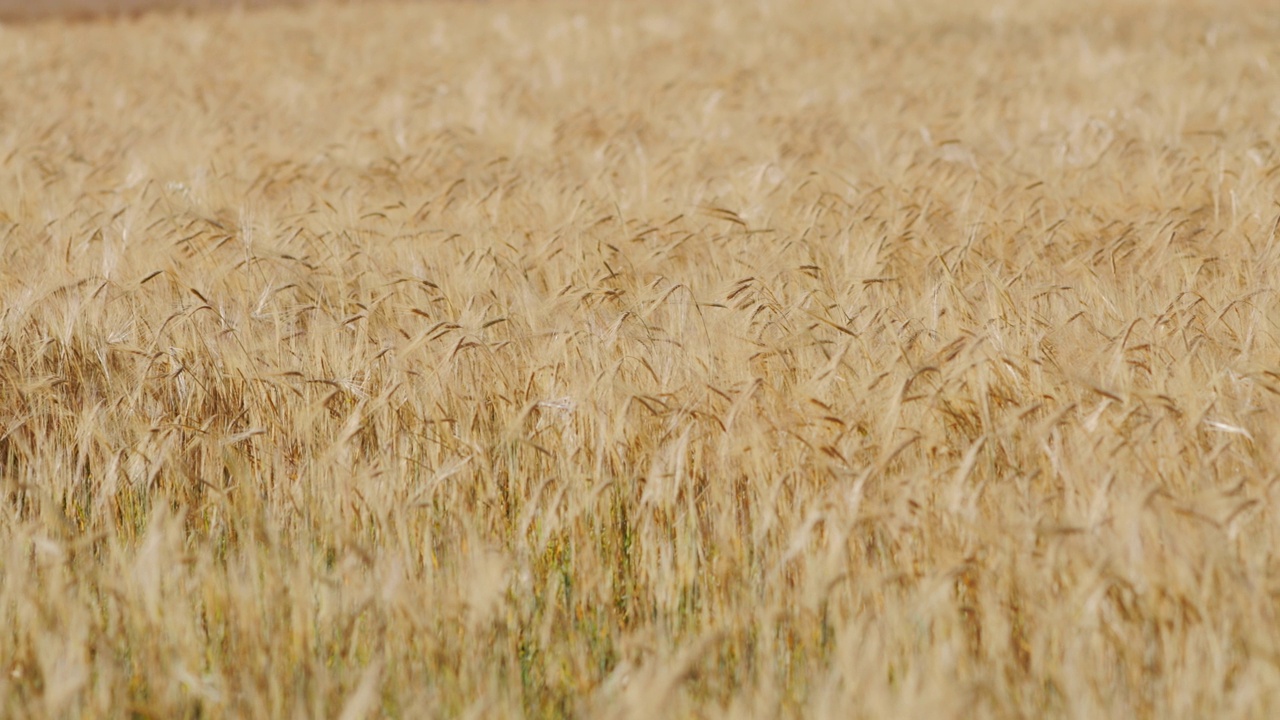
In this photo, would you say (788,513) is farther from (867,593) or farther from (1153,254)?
(1153,254)

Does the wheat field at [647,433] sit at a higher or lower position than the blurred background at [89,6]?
higher

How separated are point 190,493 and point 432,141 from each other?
3.18m

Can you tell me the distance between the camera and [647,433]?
2109 millimetres

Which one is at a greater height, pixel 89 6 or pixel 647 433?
pixel 647 433

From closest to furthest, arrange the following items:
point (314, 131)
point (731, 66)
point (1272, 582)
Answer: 1. point (1272, 582)
2. point (314, 131)
3. point (731, 66)

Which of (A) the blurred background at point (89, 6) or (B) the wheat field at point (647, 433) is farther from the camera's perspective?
(A) the blurred background at point (89, 6)

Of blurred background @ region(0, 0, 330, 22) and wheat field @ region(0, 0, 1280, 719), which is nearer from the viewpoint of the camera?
wheat field @ region(0, 0, 1280, 719)

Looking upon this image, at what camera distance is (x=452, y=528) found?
1.89 meters

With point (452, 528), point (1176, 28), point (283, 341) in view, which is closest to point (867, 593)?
point (452, 528)

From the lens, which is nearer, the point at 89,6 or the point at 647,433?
the point at 647,433

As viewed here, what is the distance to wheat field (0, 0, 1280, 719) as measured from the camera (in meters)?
1.50

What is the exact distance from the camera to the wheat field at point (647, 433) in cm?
150

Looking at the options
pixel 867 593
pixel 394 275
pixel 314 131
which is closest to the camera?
pixel 867 593

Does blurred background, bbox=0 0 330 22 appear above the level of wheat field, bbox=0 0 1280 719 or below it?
below
